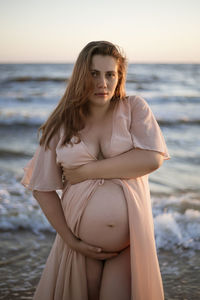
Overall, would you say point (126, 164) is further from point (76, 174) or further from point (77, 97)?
point (77, 97)

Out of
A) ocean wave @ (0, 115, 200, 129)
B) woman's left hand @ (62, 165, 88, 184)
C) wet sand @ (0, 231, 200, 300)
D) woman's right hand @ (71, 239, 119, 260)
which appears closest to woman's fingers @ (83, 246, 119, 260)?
woman's right hand @ (71, 239, 119, 260)

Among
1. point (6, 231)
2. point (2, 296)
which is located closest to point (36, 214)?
point (6, 231)

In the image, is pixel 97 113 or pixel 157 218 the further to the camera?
pixel 157 218

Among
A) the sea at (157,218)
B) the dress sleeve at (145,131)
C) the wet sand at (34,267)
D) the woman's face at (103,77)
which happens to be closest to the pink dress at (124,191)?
the dress sleeve at (145,131)

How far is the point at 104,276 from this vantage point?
1.99 metres

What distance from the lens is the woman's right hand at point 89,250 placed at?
1932 mm

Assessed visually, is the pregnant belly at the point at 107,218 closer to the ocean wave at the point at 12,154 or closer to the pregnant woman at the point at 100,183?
the pregnant woman at the point at 100,183

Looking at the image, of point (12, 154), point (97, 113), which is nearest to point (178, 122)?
point (12, 154)

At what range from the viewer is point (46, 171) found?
6.45ft

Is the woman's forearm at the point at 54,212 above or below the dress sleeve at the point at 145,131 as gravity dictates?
below

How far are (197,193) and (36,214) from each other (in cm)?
215

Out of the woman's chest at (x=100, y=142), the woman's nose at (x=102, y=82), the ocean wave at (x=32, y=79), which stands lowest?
the ocean wave at (x=32, y=79)

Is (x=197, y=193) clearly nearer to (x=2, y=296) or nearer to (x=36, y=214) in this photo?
(x=36, y=214)

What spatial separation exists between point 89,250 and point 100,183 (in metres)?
0.35
